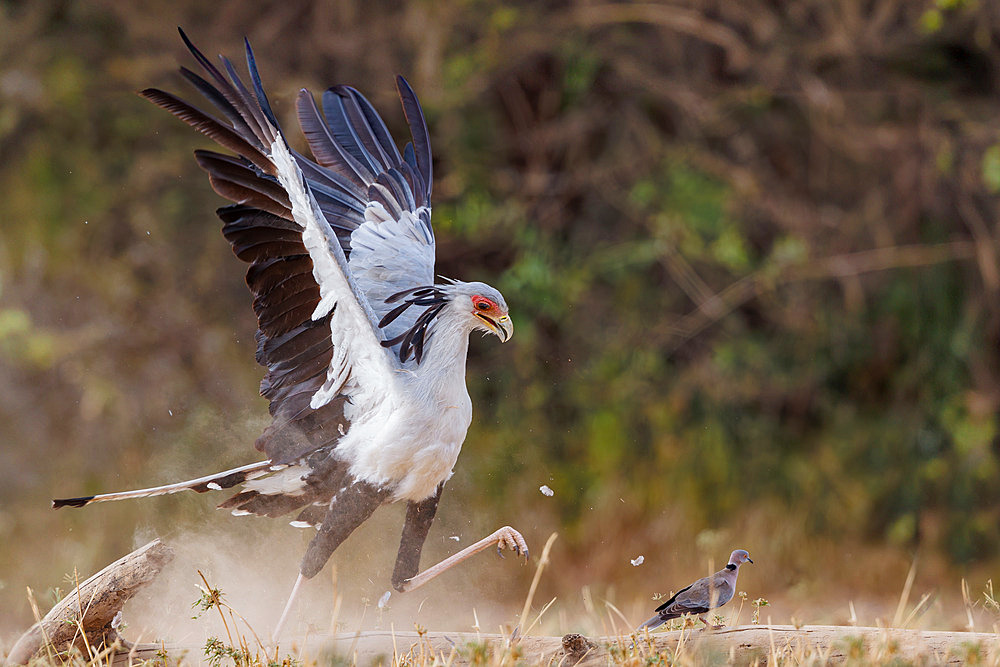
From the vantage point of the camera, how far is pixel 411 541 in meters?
2.38

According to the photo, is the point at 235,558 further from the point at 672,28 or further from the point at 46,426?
the point at 672,28

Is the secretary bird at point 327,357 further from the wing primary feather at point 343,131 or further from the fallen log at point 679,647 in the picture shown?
the wing primary feather at point 343,131

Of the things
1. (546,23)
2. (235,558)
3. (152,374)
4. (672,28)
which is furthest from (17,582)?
(672,28)

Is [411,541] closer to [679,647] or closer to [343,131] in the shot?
[679,647]

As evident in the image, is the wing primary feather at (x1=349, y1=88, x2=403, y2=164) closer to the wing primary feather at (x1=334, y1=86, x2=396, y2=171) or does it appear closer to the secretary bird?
the wing primary feather at (x1=334, y1=86, x2=396, y2=171)

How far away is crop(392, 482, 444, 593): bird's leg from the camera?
2352 mm

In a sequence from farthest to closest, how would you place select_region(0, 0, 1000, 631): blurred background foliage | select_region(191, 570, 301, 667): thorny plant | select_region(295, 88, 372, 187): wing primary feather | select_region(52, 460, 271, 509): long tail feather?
1. select_region(0, 0, 1000, 631): blurred background foliage
2. select_region(295, 88, 372, 187): wing primary feather
3. select_region(52, 460, 271, 509): long tail feather
4. select_region(191, 570, 301, 667): thorny plant

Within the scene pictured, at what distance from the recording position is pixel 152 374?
555cm

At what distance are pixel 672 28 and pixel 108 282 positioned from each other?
12.0 feet

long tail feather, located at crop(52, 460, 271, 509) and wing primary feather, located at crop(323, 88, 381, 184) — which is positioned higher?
wing primary feather, located at crop(323, 88, 381, 184)

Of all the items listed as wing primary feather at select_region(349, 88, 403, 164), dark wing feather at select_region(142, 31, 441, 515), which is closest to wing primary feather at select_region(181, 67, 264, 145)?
dark wing feather at select_region(142, 31, 441, 515)

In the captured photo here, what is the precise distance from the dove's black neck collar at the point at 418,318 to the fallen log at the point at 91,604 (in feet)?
2.55

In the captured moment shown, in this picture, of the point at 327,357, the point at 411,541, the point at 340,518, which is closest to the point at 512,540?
the point at 411,541

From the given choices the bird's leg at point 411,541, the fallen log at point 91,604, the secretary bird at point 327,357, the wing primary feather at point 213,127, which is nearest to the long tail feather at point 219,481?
the secretary bird at point 327,357
